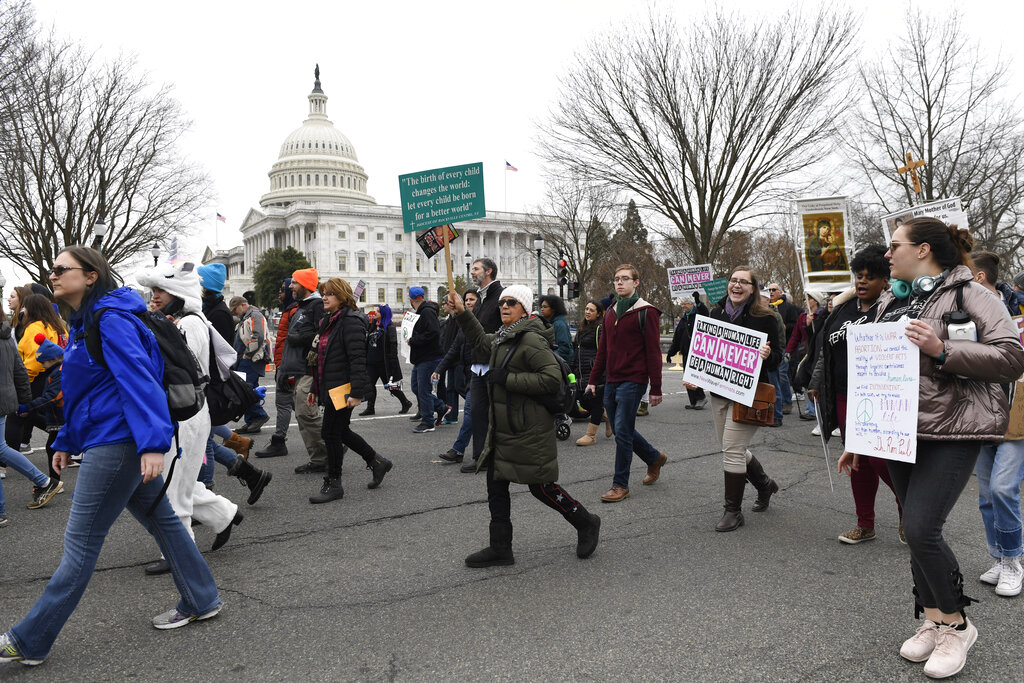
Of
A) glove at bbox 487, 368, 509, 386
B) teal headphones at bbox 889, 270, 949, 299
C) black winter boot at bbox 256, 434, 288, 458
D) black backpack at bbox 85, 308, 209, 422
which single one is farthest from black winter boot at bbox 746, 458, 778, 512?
black winter boot at bbox 256, 434, 288, 458

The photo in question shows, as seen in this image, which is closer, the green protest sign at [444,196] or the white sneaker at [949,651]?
the white sneaker at [949,651]

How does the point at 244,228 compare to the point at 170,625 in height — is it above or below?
above

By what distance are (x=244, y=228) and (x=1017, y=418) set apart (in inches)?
5315

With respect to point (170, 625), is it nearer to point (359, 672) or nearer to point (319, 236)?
point (359, 672)

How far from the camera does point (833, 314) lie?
4.70m

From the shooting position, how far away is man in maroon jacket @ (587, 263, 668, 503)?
5953mm

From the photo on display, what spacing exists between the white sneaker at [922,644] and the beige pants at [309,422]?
5248mm

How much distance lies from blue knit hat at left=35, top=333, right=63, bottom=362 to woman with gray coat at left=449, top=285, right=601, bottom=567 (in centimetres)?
403

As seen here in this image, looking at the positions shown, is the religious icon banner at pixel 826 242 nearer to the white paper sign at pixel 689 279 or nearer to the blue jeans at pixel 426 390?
the blue jeans at pixel 426 390

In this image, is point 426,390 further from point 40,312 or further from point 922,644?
point 922,644

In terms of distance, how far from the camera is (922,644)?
3.20 m

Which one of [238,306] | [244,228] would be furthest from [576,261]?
[244,228]

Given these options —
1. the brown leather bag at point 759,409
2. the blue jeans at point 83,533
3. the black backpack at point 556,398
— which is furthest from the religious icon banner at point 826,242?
the blue jeans at point 83,533

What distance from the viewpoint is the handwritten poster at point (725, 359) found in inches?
205
